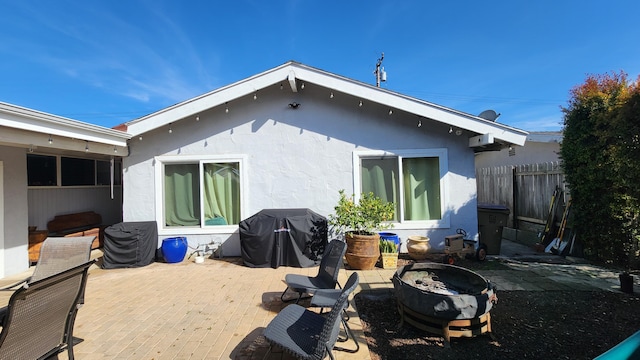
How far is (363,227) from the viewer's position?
5742 millimetres

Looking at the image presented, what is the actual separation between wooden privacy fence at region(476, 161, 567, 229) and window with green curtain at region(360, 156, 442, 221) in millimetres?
3180

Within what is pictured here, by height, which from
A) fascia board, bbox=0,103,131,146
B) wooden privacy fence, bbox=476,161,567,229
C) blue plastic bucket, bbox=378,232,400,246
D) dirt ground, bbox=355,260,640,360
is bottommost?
dirt ground, bbox=355,260,640,360

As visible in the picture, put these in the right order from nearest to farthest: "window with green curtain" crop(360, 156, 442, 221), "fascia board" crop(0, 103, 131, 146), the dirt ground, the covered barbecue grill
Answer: the dirt ground < "fascia board" crop(0, 103, 131, 146) < the covered barbecue grill < "window with green curtain" crop(360, 156, 442, 221)

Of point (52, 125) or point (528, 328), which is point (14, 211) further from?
point (528, 328)

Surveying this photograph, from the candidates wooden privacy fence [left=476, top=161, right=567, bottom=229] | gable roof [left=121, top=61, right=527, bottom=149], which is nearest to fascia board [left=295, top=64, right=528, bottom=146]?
gable roof [left=121, top=61, right=527, bottom=149]

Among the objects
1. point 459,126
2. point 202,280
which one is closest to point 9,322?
point 202,280

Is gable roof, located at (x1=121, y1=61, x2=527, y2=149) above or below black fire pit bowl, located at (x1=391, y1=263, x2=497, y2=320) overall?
above

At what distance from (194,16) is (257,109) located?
4.08 meters

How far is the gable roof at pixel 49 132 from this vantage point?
155 inches

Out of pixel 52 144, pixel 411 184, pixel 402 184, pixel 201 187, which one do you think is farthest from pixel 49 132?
pixel 411 184

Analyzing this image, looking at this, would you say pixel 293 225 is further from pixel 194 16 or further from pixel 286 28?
pixel 286 28

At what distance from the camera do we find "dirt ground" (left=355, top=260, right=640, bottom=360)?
9.29 feet

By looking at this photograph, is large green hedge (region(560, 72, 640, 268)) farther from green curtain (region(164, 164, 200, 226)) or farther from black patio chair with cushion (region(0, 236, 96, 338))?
green curtain (region(164, 164, 200, 226))

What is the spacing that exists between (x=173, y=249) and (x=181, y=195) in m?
1.29
